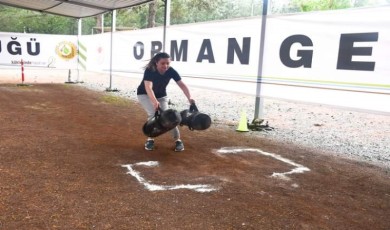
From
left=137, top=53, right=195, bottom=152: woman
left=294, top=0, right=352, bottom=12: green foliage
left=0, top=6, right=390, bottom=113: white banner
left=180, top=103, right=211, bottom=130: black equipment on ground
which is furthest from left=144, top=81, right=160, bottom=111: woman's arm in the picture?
left=294, top=0, right=352, bottom=12: green foliage

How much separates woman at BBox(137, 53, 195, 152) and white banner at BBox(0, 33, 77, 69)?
12.4 metres

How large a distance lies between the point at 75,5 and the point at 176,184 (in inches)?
488

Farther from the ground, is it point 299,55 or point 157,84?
point 299,55

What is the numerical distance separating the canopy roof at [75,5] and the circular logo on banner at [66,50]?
156cm

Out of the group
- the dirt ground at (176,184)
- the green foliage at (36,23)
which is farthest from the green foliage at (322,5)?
the green foliage at (36,23)

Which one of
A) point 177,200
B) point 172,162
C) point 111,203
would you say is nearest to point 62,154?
point 172,162

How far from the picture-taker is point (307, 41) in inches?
256

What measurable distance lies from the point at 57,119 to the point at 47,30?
33.0m

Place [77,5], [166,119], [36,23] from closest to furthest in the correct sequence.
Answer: [166,119], [77,5], [36,23]

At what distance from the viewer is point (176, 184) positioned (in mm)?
4219

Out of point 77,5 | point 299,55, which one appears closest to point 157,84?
point 299,55

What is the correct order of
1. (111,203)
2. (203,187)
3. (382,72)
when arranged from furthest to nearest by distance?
(382,72) → (203,187) → (111,203)

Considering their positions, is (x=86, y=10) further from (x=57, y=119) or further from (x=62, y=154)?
(x=62, y=154)

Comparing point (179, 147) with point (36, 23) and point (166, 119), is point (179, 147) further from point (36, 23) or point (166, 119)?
point (36, 23)
